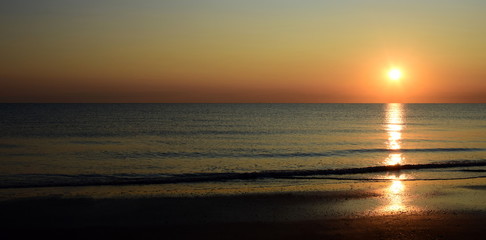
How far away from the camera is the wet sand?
11516 mm

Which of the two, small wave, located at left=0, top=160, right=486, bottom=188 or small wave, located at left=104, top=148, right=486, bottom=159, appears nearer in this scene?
small wave, located at left=0, top=160, right=486, bottom=188

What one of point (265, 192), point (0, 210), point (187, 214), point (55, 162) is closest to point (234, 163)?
point (265, 192)

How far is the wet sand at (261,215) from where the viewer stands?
1152cm

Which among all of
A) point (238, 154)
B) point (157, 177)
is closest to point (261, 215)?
point (157, 177)

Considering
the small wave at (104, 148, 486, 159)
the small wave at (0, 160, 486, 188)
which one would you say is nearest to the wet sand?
the small wave at (0, 160, 486, 188)

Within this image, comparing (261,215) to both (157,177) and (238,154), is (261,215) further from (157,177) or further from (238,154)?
(238,154)

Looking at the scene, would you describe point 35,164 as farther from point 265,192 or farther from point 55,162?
point 265,192

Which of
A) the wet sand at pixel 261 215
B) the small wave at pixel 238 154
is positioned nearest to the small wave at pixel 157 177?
the wet sand at pixel 261 215

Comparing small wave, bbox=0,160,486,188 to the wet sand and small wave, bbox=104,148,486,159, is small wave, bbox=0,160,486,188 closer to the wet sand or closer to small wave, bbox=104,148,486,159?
the wet sand

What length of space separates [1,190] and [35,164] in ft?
26.6

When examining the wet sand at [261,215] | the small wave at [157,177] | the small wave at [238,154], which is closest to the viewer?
the wet sand at [261,215]

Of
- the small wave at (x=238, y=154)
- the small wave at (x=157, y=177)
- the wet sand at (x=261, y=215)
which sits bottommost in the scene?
the wet sand at (x=261, y=215)

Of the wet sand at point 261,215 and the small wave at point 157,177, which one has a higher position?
the small wave at point 157,177

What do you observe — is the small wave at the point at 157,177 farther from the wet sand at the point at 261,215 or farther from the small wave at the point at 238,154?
the small wave at the point at 238,154
